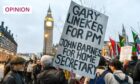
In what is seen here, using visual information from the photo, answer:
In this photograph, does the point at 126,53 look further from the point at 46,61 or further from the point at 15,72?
the point at 15,72

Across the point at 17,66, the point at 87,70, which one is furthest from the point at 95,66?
the point at 17,66

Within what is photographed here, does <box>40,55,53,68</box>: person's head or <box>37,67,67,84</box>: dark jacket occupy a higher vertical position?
<box>40,55,53,68</box>: person's head

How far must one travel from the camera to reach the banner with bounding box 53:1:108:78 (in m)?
10.1

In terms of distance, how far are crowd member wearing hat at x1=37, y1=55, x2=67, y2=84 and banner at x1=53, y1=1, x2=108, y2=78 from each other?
24 cm

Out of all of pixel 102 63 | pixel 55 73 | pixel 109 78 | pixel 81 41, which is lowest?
pixel 109 78

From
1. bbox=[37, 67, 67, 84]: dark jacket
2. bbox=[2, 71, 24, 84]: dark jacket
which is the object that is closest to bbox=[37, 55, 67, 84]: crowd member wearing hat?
A: bbox=[37, 67, 67, 84]: dark jacket

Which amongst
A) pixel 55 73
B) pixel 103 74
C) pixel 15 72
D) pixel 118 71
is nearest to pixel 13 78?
pixel 15 72

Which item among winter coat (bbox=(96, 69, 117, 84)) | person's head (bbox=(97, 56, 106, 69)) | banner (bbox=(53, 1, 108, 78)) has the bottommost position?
winter coat (bbox=(96, 69, 117, 84))

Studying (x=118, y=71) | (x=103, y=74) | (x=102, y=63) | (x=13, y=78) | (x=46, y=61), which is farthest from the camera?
(x=102, y=63)

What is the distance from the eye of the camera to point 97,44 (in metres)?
10.4

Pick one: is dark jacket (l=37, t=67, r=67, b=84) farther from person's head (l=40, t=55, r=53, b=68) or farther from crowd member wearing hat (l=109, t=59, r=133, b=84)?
crowd member wearing hat (l=109, t=59, r=133, b=84)

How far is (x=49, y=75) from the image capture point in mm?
9602

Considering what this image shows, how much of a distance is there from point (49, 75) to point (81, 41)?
3.51ft

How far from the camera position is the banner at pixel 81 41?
33.0 feet
